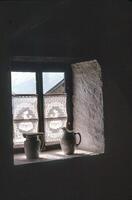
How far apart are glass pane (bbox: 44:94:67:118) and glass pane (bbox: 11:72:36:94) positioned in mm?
114

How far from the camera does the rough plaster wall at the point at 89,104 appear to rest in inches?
95.1

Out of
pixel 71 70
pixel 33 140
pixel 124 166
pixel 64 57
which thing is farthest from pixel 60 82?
pixel 124 166

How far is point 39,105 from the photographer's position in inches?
95.8

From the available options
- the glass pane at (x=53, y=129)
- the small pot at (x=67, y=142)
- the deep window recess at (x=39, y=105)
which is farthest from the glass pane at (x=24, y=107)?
the small pot at (x=67, y=142)

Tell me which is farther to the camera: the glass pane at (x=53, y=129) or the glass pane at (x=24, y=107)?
the glass pane at (x=53, y=129)

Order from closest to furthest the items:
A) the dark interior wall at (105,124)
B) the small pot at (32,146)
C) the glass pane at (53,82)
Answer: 1. the dark interior wall at (105,124)
2. the small pot at (32,146)
3. the glass pane at (53,82)

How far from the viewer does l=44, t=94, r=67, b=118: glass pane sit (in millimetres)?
2461

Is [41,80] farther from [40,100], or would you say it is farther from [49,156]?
[49,156]

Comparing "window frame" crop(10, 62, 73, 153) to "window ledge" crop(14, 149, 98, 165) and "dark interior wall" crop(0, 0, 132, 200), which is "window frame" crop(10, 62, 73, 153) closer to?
"window ledge" crop(14, 149, 98, 165)

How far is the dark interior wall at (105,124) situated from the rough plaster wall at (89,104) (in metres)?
0.04

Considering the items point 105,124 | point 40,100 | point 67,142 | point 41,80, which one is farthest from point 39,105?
point 105,124

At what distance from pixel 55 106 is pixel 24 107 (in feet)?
0.75

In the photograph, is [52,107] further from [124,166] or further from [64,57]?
[124,166]

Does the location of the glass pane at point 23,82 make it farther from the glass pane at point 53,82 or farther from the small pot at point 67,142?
the small pot at point 67,142
